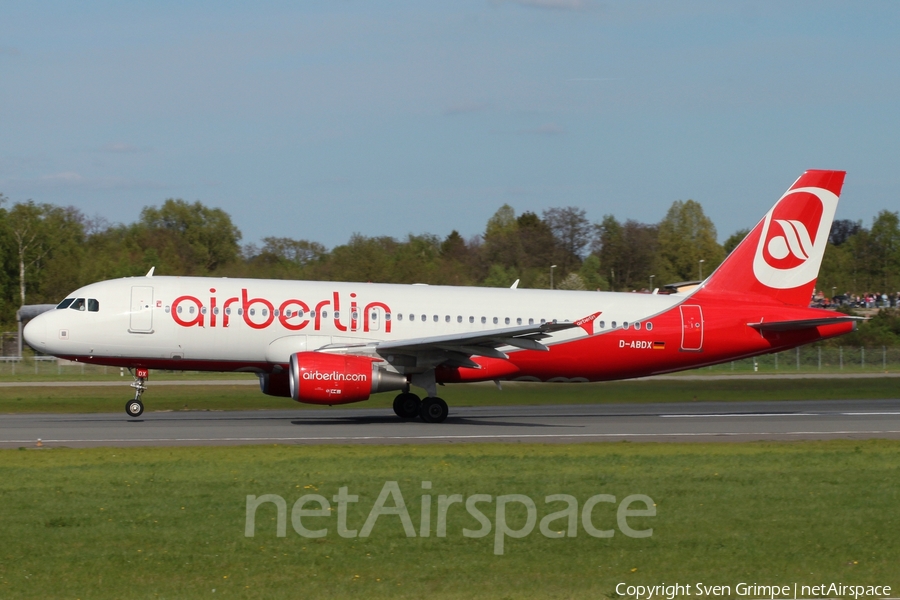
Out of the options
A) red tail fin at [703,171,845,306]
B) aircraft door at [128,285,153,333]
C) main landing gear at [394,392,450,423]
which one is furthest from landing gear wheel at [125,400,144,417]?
red tail fin at [703,171,845,306]

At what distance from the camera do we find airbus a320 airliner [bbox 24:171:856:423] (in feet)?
78.3

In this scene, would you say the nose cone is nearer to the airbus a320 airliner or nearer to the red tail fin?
the airbus a320 airliner

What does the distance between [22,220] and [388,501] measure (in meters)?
74.8

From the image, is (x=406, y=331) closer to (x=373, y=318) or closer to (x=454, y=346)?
(x=373, y=318)

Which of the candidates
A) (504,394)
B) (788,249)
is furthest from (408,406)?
(788,249)

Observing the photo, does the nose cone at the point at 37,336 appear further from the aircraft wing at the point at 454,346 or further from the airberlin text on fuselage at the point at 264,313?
the aircraft wing at the point at 454,346

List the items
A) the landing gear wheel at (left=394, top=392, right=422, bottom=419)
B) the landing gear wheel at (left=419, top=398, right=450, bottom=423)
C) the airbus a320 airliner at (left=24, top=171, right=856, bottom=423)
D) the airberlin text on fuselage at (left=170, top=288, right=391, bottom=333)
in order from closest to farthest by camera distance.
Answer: the airbus a320 airliner at (left=24, top=171, right=856, bottom=423) → the airberlin text on fuselage at (left=170, top=288, right=391, bottom=333) → the landing gear wheel at (left=419, top=398, right=450, bottom=423) → the landing gear wheel at (left=394, top=392, right=422, bottom=419)

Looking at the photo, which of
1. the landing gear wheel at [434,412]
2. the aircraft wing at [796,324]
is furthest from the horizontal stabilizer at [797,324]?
the landing gear wheel at [434,412]

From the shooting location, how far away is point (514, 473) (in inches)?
578

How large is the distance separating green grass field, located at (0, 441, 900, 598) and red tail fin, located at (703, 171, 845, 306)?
1185cm

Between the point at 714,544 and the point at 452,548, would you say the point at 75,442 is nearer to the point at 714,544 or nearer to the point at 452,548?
the point at 452,548

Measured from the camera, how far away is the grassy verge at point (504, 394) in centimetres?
3093

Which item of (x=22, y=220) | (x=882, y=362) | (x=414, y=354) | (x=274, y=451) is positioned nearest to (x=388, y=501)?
(x=274, y=451)

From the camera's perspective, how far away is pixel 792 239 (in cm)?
2831
